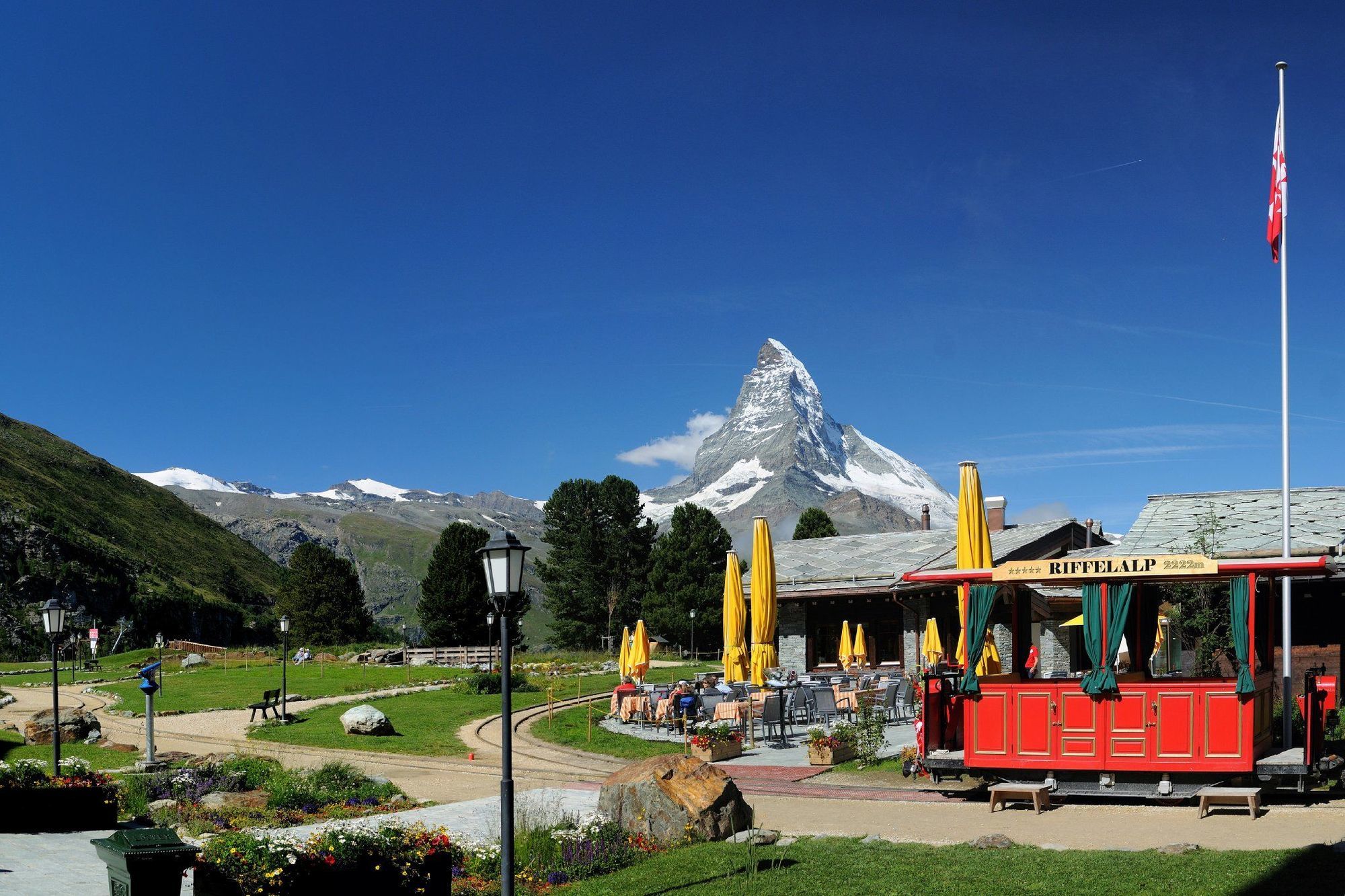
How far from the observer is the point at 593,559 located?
71.6m

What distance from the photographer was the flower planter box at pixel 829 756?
18266mm

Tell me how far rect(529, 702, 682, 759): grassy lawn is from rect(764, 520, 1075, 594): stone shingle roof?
11.5m

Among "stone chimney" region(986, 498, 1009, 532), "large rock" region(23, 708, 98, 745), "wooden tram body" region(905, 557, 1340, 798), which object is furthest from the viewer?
"stone chimney" region(986, 498, 1009, 532)

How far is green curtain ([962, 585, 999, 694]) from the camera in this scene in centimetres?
1415

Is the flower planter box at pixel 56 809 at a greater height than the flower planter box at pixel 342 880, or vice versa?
the flower planter box at pixel 342 880

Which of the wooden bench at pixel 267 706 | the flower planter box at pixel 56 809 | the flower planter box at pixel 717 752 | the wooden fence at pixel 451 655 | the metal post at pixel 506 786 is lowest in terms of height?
the wooden fence at pixel 451 655

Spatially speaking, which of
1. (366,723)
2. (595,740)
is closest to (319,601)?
(366,723)

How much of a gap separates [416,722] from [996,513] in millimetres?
23540

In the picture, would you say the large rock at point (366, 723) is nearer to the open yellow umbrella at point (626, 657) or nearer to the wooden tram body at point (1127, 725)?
the open yellow umbrella at point (626, 657)

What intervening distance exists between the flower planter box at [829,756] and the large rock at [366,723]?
35.8 feet

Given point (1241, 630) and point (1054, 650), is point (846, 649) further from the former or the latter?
point (1241, 630)

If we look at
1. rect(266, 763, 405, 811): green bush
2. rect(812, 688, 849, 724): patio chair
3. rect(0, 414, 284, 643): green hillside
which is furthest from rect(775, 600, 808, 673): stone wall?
rect(0, 414, 284, 643): green hillside

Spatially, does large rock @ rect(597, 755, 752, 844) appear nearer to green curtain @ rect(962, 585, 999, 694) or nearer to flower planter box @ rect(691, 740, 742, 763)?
green curtain @ rect(962, 585, 999, 694)

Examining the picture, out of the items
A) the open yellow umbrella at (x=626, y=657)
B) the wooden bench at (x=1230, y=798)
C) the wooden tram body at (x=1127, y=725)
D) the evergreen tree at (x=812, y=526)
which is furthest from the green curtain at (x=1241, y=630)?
the evergreen tree at (x=812, y=526)
